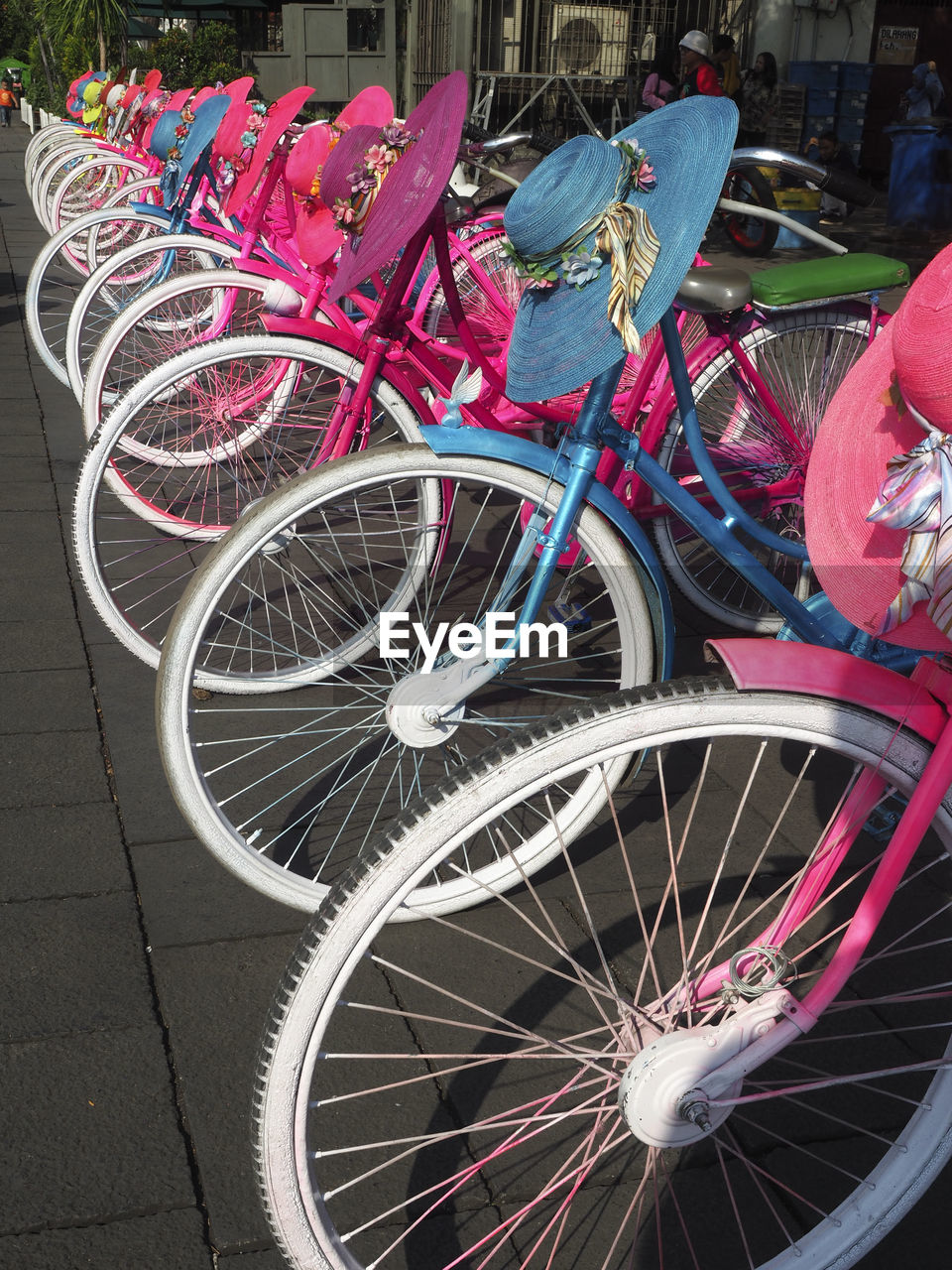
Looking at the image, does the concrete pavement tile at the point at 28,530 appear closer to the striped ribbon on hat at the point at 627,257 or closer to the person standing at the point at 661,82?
the striped ribbon on hat at the point at 627,257

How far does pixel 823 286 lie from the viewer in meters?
3.20

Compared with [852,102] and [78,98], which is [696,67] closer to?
[852,102]

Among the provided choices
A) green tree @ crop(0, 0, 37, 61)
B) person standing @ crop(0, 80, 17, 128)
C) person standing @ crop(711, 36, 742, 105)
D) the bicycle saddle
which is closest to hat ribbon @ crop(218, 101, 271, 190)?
the bicycle saddle

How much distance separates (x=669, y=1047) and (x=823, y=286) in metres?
2.30

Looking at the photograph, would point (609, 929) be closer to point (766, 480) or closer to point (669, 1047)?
point (669, 1047)

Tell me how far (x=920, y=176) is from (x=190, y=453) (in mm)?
10433

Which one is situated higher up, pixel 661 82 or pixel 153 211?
pixel 661 82

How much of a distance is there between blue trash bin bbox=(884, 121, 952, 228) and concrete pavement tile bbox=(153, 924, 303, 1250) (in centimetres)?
1201

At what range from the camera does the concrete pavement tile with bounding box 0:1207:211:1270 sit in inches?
66.8

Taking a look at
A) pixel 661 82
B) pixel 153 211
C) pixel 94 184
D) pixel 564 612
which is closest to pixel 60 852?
pixel 564 612

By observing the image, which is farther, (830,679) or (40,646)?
(40,646)

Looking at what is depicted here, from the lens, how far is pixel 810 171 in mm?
2496

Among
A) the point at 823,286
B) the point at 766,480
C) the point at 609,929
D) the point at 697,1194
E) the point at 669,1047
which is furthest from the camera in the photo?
the point at 766,480

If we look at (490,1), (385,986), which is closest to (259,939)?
(385,986)
